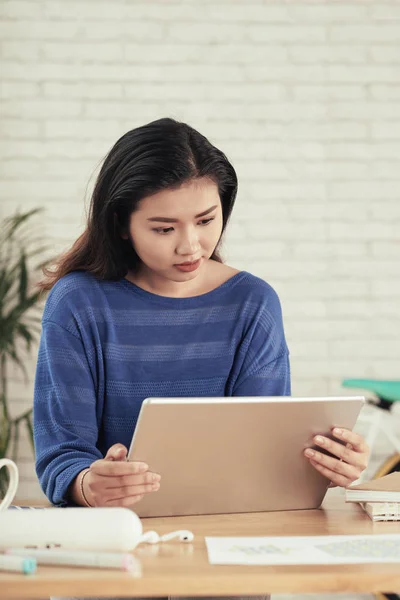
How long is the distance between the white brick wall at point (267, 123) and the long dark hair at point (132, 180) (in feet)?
6.93

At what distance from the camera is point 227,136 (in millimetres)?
3854

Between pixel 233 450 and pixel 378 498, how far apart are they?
0.23m

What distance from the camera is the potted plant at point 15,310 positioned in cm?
364

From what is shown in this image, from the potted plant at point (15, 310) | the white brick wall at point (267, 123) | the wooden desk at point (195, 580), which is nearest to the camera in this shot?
the wooden desk at point (195, 580)

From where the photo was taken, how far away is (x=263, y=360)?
1.70 m

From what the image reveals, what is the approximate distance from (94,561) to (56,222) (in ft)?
→ 9.74

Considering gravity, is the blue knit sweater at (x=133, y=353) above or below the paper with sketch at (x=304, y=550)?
above

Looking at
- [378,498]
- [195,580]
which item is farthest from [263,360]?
[195,580]

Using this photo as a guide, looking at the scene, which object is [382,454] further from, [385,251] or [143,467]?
[143,467]

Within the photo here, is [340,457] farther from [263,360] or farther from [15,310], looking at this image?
[15,310]

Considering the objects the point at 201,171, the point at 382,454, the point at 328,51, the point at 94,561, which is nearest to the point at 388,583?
the point at 94,561

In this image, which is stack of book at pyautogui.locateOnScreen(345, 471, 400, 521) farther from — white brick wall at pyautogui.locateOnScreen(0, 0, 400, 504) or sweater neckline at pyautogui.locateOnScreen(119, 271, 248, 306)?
white brick wall at pyautogui.locateOnScreen(0, 0, 400, 504)

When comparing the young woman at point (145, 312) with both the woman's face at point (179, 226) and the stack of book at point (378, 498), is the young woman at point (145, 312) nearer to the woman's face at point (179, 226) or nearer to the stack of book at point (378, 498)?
the woman's face at point (179, 226)

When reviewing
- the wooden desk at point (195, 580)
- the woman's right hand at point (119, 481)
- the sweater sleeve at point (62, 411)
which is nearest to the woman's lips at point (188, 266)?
the sweater sleeve at point (62, 411)
